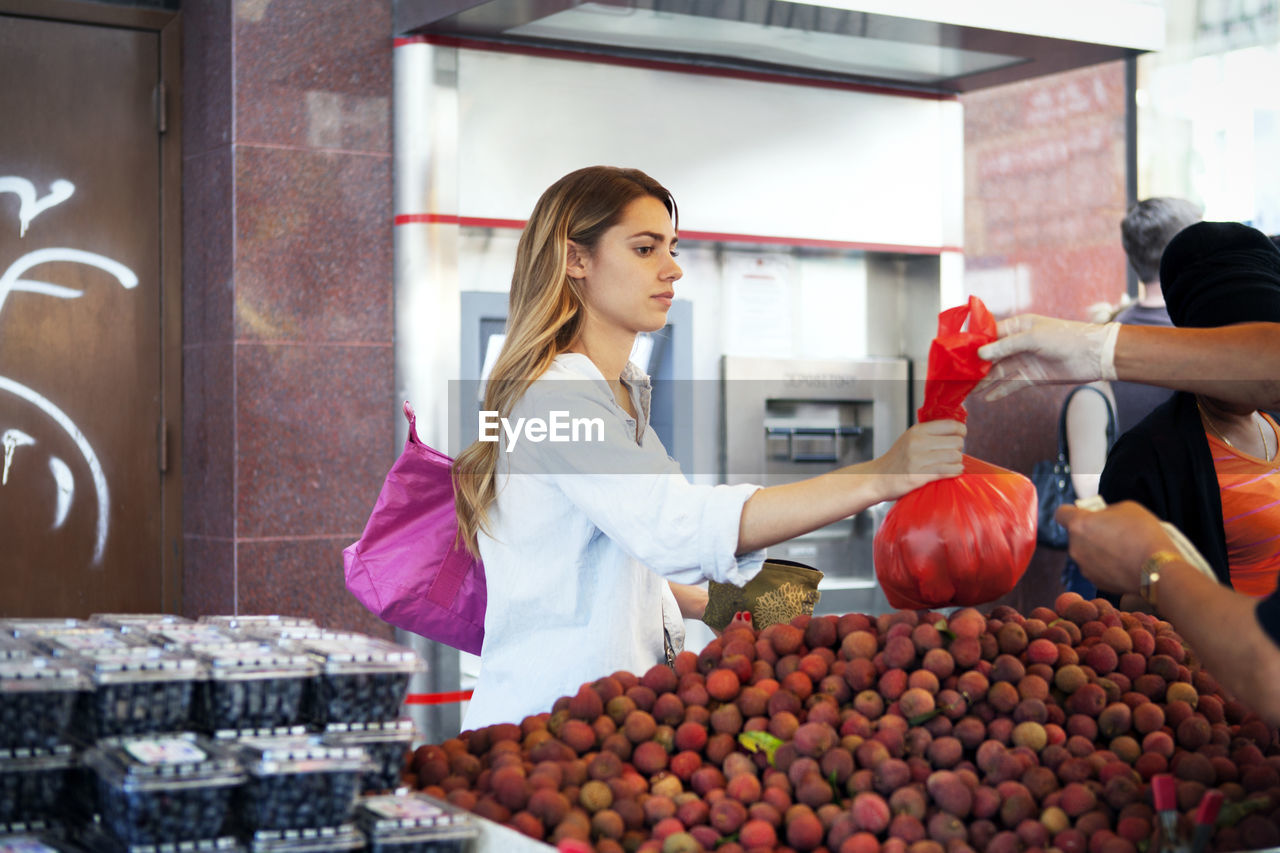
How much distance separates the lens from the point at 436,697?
4.07m

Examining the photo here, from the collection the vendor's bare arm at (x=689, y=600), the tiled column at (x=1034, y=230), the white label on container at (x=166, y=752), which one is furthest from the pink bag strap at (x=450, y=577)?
the tiled column at (x=1034, y=230)

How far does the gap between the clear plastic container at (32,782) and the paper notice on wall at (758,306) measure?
3.34 meters

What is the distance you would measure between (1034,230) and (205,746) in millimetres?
4706

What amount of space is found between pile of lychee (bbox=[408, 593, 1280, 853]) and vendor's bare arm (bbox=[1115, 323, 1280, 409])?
41 cm

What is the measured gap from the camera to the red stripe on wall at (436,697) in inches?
160

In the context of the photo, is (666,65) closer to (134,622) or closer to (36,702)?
(134,622)

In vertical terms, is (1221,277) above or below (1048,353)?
above

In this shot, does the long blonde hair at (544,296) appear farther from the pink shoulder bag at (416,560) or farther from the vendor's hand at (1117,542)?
the vendor's hand at (1117,542)

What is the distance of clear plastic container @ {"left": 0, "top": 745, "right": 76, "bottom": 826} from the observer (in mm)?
1479

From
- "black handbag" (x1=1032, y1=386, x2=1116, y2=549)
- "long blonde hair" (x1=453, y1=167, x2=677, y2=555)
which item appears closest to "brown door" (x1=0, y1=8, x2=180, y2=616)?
"long blonde hair" (x1=453, y1=167, x2=677, y2=555)

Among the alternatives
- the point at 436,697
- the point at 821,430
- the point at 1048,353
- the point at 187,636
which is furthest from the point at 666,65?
the point at 187,636

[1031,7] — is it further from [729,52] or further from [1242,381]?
[1242,381]

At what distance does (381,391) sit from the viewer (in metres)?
4.08

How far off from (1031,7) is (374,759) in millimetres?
3431
